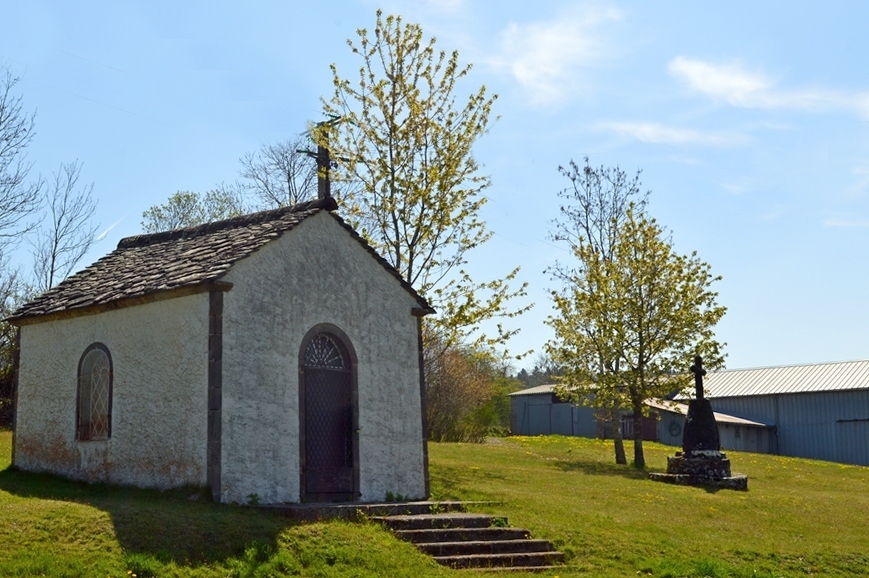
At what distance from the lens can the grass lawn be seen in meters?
11.8

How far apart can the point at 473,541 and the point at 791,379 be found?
1674 inches

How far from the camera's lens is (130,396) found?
16.5m

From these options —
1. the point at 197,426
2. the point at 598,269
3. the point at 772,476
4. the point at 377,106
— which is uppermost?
the point at 377,106

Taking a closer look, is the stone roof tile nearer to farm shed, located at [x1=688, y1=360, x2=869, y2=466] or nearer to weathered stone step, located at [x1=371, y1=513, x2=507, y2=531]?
weathered stone step, located at [x1=371, y1=513, x2=507, y2=531]

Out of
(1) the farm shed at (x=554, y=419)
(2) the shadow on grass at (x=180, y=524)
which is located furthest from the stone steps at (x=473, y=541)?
(1) the farm shed at (x=554, y=419)

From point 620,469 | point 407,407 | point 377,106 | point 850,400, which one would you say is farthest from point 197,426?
point 850,400

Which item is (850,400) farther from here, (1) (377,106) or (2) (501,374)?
(1) (377,106)

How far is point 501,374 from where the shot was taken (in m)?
66.2

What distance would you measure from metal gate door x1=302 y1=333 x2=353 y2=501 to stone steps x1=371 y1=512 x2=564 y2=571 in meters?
1.86

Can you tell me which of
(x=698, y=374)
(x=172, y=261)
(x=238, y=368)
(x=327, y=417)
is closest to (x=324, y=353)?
(x=327, y=417)

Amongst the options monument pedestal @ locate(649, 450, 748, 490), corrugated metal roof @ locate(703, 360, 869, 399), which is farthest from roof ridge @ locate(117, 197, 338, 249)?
corrugated metal roof @ locate(703, 360, 869, 399)

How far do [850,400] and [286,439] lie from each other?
40.0m

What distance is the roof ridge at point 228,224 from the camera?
697 inches

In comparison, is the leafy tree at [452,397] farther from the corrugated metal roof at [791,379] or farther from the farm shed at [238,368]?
the farm shed at [238,368]
